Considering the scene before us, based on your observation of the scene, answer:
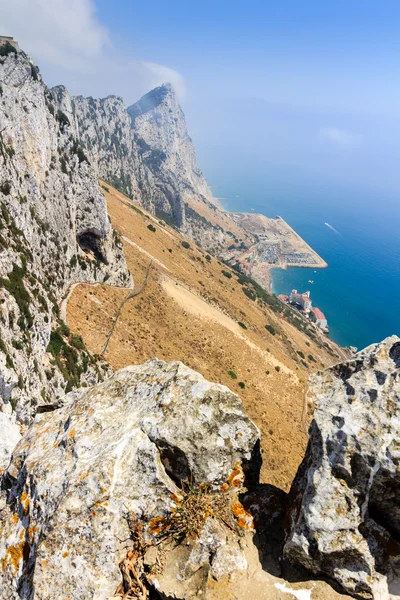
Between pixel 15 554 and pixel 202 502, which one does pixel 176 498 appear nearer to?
pixel 202 502

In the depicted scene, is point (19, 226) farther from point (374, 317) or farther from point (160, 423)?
point (374, 317)

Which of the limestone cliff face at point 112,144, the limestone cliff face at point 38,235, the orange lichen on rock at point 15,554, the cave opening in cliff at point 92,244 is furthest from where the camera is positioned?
the limestone cliff face at point 112,144

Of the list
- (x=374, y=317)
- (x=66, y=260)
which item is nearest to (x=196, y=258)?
(x=66, y=260)

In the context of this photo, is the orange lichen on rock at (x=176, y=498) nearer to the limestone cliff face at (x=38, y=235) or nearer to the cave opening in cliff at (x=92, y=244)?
the limestone cliff face at (x=38, y=235)

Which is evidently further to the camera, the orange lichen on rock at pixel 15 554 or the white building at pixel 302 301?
the white building at pixel 302 301

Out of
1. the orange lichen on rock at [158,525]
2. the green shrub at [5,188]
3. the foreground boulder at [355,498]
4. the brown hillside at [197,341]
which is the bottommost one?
the brown hillside at [197,341]

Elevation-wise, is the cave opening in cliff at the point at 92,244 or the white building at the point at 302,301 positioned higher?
the white building at the point at 302,301

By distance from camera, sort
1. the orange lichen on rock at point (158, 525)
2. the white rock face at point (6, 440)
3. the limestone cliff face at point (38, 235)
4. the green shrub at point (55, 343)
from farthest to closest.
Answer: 1. the green shrub at point (55, 343)
2. the limestone cliff face at point (38, 235)
3. the white rock face at point (6, 440)
4. the orange lichen on rock at point (158, 525)

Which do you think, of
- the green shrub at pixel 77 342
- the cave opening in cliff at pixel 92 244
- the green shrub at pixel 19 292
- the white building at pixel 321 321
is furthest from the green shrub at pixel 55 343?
the white building at pixel 321 321
